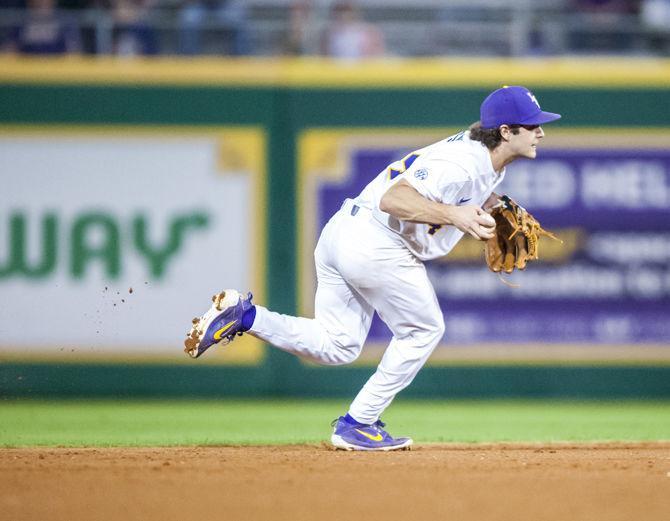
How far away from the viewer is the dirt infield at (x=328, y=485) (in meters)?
4.77

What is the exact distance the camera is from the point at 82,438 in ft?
25.1

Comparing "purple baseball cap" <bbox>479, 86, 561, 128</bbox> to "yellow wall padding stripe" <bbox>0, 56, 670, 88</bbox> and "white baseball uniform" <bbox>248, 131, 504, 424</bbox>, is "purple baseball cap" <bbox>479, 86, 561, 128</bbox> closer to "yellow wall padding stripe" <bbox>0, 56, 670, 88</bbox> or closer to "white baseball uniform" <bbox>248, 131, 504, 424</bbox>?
"white baseball uniform" <bbox>248, 131, 504, 424</bbox>

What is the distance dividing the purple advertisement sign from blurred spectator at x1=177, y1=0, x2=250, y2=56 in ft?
5.14

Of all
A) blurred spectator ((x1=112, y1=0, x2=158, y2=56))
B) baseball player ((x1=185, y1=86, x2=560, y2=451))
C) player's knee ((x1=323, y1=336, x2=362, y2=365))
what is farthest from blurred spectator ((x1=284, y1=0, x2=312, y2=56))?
player's knee ((x1=323, y1=336, x2=362, y2=365))

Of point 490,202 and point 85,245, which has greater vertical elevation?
point 490,202

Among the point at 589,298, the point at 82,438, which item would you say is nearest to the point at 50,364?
the point at 82,438

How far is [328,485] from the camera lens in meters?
5.28

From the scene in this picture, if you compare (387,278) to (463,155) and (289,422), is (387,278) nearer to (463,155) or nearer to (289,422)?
(463,155)

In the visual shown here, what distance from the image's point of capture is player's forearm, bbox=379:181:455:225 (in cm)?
605

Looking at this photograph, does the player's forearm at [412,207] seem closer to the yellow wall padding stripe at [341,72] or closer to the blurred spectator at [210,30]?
the yellow wall padding stripe at [341,72]

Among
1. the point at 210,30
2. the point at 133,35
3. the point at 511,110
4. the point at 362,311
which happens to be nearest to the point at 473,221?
the point at 511,110

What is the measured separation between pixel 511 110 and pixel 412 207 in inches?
31.6

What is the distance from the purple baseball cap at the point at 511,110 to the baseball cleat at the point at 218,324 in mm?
1707

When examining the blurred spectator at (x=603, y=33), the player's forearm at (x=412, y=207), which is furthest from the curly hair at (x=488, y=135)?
the blurred spectator at (x=603, y=33)
